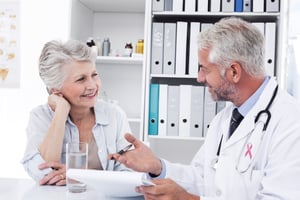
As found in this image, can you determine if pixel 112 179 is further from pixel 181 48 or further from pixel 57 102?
pixel 181 48

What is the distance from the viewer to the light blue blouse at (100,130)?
1.62 metres

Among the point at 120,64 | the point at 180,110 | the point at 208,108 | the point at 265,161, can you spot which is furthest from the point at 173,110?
the point at 265,161

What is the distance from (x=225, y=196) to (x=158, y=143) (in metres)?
1.31

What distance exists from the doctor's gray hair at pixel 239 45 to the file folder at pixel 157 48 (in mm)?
839

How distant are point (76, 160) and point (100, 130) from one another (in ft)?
1.53

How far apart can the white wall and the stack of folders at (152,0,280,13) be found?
37.7 inches

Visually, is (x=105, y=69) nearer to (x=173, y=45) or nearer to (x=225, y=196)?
(x=173, y=45)

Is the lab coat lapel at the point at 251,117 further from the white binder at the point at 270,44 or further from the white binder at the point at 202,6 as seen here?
the white binder at the point at 202,6

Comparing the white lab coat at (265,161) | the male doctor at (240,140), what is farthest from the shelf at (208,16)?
the white lab coat at (265,161)

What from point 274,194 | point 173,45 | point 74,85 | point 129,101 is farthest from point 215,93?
point 129,101

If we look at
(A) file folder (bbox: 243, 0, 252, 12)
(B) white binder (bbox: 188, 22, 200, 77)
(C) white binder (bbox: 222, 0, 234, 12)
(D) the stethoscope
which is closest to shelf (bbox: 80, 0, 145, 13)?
(B) white binder (bbox: 188, 22, 200, 77)

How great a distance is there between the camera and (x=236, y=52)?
136 cm

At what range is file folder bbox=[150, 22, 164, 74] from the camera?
2.21 metres

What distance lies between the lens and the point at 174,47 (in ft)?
7.27
